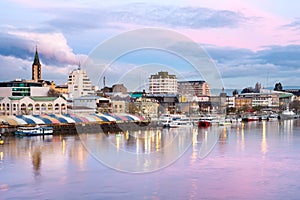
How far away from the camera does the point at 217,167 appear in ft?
19.3

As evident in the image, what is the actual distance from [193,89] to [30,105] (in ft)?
48.7

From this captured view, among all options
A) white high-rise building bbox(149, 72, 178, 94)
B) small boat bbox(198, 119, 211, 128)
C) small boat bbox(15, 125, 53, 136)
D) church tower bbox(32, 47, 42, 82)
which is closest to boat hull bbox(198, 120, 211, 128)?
small boat bbox(198, 119, 211, 128)

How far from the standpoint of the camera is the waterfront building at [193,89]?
82.3 feet

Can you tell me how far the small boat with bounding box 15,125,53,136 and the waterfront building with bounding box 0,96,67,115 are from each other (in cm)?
430

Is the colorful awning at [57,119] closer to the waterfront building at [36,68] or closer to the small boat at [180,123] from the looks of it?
the small boat at [180,123]

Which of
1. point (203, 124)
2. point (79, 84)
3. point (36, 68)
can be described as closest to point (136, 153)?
point (203, 124)

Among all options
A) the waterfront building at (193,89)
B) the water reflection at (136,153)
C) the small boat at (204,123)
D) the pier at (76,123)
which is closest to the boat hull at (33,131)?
the pier at (76,123)

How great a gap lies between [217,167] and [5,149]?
346cm

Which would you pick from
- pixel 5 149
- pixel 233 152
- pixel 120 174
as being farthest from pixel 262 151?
pixel 5 149

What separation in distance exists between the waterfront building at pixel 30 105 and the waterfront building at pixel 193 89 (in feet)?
31.9

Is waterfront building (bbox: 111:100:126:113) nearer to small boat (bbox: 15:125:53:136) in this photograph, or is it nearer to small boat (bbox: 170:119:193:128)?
small boat (bbox: 170:119:193:128)

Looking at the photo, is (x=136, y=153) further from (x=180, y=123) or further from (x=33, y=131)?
(x=180, y=123)

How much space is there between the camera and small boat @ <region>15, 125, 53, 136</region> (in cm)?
988

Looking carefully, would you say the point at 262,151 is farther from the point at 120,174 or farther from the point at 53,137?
the point at 53,137
